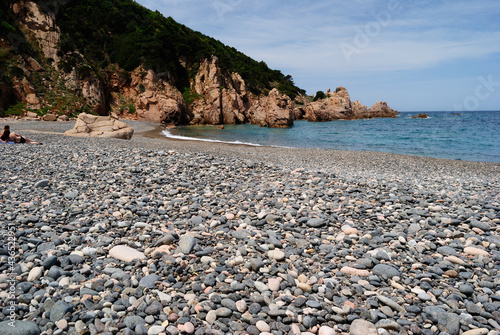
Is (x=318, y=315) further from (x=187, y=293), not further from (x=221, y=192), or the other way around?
(x=221, y=192)

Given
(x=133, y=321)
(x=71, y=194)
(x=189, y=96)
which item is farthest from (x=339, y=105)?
(x=133, y=321)

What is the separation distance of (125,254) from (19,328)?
1.60 m

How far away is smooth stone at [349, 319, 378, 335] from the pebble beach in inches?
0.4

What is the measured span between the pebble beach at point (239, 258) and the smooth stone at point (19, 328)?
0.01m

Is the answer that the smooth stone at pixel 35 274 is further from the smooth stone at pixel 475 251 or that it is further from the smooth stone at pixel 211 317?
the smooth stone at pixel 475 251

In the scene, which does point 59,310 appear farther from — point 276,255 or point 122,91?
point 122,91

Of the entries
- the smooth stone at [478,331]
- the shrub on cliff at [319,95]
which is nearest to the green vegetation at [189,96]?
the shrub on cliff at [319,95]

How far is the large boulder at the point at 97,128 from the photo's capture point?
22297 millimetres

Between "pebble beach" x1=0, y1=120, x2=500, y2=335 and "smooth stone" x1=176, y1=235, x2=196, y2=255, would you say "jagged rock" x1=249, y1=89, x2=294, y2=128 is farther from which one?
"smooth stone" x1=176, y1=235, x2=196, y2=255

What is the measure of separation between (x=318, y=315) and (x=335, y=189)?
5072 millimetres

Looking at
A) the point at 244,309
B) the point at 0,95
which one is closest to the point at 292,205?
the point at 244,309

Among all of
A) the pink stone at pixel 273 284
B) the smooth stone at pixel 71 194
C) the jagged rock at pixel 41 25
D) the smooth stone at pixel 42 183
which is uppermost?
the jagged rock at pixel 41 25

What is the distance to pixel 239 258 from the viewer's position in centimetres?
438

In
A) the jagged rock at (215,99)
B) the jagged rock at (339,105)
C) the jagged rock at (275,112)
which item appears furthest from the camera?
the jagged rock at (339,105)
